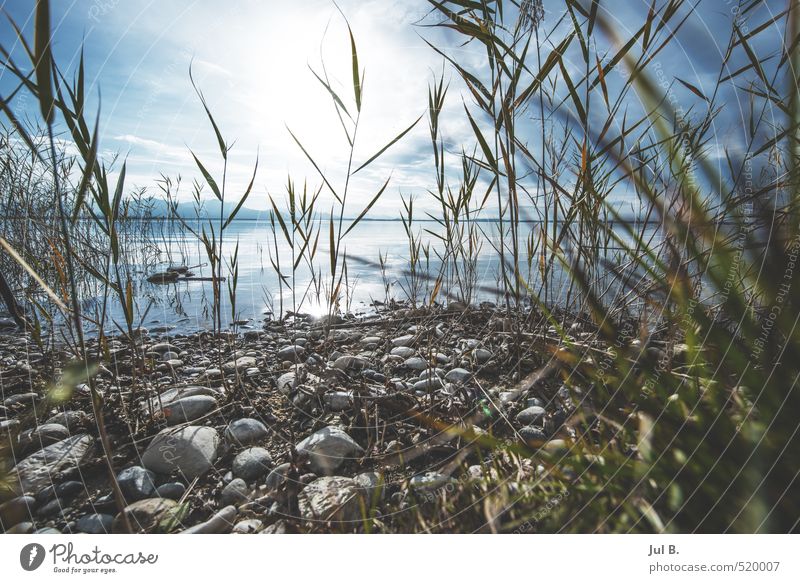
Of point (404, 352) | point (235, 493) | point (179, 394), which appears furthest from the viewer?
point (404, 352)

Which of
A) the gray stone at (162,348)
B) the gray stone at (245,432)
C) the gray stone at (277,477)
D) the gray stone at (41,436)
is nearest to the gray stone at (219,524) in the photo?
the gray stone at (277,477)

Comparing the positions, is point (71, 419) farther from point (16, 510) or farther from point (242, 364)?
point (242, 364)

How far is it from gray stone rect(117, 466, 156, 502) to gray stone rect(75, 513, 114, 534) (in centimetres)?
7

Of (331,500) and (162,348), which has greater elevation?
(331,500)

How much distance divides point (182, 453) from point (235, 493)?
0.28m

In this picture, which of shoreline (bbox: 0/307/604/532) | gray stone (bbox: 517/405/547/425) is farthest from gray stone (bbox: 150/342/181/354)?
gray stone (bbox: 517/405/547/425)

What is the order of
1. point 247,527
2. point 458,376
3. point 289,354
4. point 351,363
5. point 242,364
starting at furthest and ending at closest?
point 289,354, point 242,364, point 351,363, point 458,376, point 247,527

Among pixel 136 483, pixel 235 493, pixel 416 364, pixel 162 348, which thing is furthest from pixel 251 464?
pixel 162 348

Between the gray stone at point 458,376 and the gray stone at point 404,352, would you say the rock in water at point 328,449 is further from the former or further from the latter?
the gray stone at point 404,352

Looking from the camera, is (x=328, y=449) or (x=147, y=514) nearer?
(x=147, y=514)

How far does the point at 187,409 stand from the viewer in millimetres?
1474

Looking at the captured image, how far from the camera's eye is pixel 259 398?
1647 mm

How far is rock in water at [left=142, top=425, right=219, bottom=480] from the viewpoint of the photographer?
3.84 ft

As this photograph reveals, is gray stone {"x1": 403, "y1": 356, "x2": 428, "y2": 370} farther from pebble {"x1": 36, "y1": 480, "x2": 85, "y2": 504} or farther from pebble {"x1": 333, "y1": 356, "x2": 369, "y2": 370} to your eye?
pebble {"x1": 36, "y1": 480, "x2": 85, "y2": 504}
